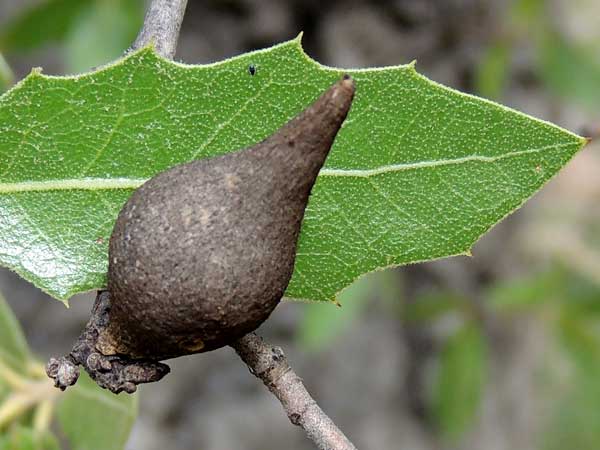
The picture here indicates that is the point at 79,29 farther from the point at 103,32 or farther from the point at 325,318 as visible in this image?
the point at 325,318

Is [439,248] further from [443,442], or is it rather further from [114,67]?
[443,442]

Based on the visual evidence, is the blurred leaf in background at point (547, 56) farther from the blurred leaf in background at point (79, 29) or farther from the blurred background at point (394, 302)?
the blurred leaf in background at point (79, 29)

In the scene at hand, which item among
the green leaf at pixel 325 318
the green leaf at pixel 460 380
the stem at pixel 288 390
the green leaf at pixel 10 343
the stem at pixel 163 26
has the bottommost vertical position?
the green leaf at pixel 460 380

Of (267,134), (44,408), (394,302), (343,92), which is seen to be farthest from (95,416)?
(394,302)

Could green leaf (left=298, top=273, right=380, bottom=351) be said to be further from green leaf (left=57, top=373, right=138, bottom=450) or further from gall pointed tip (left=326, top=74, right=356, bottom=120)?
gall pointed tip (left=326, top=74, right=356, bottom=120)

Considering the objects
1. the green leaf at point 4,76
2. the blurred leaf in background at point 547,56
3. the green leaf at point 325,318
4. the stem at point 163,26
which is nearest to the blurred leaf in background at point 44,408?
the green leaf at point 4,76
